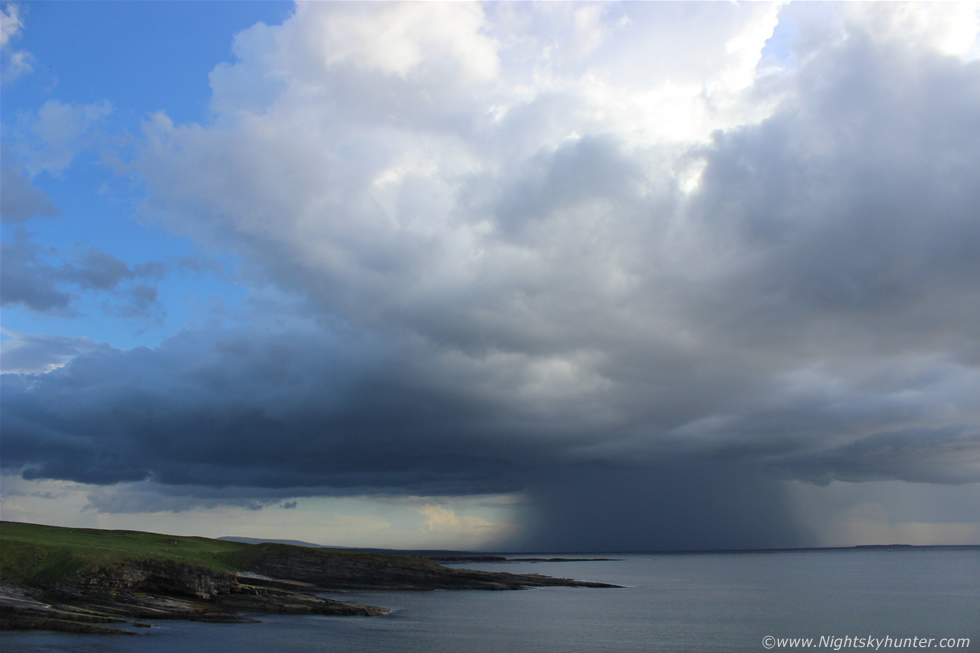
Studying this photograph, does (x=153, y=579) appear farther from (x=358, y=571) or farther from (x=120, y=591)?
(x=358, y=571)

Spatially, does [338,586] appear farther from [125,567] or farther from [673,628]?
[673,628]

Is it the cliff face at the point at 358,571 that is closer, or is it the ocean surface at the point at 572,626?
the ocean surface at the point at 572,626

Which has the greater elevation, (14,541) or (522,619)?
(14,541)

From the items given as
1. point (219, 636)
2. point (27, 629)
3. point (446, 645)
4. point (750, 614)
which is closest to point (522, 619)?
point (446, 645)

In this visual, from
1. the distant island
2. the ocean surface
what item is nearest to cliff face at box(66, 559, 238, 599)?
the distant island

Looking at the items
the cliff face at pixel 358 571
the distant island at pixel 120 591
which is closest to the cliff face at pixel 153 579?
the distant island at pixel 120 591

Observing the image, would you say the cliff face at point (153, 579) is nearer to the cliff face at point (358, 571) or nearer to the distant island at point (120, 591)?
the distant island at point (120, 591)

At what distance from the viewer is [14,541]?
90.6 m

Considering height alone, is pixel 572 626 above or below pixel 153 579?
below

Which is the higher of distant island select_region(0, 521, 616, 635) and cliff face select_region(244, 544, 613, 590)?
distant island select_region(0, 521, 616, 635)

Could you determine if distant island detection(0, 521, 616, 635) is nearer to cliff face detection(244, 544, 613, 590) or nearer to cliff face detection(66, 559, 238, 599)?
cliff face detection(66, 559, 238, 599)

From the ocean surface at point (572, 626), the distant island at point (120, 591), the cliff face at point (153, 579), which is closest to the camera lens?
the ocean surface at point (572, 626)

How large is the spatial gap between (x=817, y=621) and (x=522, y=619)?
127ft

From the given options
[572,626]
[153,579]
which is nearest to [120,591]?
[153,579]
